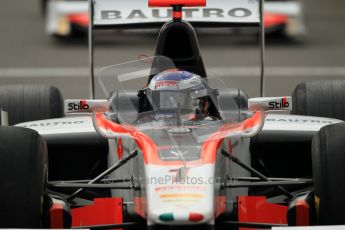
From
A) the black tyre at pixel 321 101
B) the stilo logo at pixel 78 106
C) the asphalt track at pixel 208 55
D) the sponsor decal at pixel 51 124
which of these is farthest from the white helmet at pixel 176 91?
the asphalt track at pixel 208 55

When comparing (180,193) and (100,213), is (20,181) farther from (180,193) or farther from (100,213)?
(180,193)

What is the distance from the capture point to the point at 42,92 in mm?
9273

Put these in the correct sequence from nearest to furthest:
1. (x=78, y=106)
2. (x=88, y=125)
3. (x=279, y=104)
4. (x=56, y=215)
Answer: (x=56, y=215), (x=279, y=104), (x=78, y=106), (x=88, y=125)

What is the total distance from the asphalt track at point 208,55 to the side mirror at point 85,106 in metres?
7.52

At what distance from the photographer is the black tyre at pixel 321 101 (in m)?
9.15

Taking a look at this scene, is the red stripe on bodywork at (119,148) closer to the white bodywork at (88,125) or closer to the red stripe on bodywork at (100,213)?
the red stripe on bodywork at (100,213)

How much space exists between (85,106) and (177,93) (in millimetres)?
519

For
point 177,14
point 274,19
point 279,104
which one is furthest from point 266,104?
point 274,19

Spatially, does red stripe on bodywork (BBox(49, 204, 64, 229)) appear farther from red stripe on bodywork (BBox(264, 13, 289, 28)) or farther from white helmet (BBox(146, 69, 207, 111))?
red stripe on bodywork (BBox(264, 13, 289, 28))

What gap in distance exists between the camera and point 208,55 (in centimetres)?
1786

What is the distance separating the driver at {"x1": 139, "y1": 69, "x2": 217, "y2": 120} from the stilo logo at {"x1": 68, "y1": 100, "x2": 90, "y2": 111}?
343 mm

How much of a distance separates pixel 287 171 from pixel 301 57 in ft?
30.8

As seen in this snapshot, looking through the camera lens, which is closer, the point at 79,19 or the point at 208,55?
the point at 208,55

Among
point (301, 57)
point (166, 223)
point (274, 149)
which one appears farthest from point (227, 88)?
point (301, 57)
